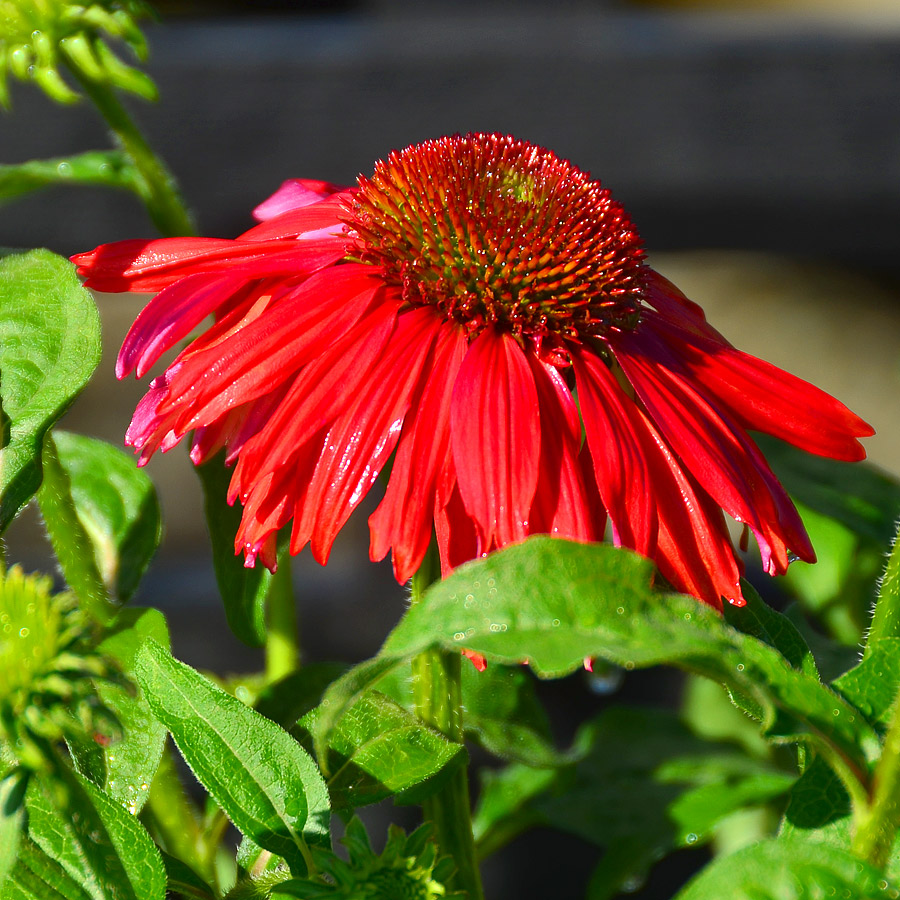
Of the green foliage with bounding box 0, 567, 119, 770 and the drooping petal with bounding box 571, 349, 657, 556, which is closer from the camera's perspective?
the green foliage with bounding box 0, 567, 119, 770

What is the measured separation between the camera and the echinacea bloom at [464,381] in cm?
36

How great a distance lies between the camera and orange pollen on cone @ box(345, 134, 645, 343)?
0.43 meters

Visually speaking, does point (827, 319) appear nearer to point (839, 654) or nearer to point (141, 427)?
point (839, 654)

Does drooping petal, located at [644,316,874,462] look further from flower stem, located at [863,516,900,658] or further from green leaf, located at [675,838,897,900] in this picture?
green leaf, located at [675,838,897,900]

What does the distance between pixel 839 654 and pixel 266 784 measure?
0.37 metres

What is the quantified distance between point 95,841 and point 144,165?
13.3 inches

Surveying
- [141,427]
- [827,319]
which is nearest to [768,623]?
[141,427]

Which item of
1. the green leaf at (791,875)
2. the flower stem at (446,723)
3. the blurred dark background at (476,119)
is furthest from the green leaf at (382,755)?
the blurred dark background at (476,119)

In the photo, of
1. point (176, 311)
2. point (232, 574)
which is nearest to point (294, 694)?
point (232, 574)

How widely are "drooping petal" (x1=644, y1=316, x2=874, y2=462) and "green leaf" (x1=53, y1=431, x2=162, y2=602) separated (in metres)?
0.28

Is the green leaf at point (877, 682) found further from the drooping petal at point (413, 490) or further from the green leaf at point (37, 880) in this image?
the green leaf at point (37, 880)

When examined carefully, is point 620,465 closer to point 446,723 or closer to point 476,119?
point 446,723

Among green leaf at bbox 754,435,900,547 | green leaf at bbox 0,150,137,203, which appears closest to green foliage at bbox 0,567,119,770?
green leaf at bbox 0,150,137,203

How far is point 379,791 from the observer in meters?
0.36
